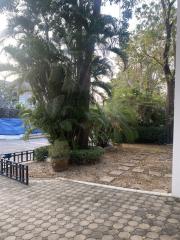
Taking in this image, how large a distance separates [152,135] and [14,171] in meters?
8.00

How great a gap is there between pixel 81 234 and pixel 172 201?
1.98 meters

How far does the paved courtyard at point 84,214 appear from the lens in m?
3.42

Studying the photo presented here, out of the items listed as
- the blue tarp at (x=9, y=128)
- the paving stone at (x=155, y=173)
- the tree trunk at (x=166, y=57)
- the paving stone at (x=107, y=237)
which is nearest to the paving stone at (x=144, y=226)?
the paving stone at (x=107, y=237)

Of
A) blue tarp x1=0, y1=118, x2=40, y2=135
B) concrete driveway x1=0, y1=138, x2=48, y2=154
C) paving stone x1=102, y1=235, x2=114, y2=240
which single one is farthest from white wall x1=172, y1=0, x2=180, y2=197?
blue tarp x1=0, y1=118, x2=40, y2=135

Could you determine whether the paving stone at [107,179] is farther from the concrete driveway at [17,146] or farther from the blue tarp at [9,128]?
the blue tarp at [9,128]

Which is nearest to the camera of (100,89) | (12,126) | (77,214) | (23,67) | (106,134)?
(77,214)

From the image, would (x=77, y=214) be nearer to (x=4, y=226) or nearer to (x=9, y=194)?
(x=4, y=226)

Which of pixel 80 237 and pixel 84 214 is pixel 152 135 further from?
pixel 80 237

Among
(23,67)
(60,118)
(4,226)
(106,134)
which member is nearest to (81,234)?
(4,226)

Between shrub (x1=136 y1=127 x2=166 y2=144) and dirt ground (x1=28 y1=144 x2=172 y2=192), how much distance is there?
3518 millimetres

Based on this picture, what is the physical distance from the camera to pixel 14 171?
6195mm

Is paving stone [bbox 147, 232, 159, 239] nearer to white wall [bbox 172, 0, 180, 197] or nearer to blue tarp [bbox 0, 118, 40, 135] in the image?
white wall [bbox 172, 0, 180, 197]

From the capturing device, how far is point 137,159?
8672 millimetres

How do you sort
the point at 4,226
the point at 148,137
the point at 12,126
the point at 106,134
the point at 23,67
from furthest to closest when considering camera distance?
the point at 12,126 < the point at 148,137 < the point at 106,134 < the point at 23,67 < the point at 4,226
